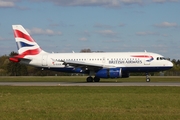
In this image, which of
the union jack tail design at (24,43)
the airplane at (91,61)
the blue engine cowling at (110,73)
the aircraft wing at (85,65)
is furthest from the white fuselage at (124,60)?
the union jack tail design at (24,43)

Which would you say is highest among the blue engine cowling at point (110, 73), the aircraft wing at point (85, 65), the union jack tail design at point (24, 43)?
the union jack tail design at point (24, 43)

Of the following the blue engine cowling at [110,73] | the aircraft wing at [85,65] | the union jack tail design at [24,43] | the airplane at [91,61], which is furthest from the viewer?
the union jack tail design at [24,43]

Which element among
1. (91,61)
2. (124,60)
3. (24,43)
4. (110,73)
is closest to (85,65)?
(91,61)

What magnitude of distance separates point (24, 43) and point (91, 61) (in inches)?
382

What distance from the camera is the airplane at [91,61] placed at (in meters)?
48.3

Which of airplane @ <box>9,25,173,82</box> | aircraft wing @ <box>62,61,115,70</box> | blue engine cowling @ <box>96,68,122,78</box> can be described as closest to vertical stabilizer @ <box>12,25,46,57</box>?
airplane @ <box>9,25,173,82</box>

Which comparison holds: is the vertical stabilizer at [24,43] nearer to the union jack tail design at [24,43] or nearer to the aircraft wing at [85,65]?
the union jack tail design at [24,43]

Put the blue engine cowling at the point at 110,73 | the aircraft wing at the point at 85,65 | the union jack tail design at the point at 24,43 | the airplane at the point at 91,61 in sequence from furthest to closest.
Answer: the union jack tail design at the point at 24,43, the airplane at the point at 91,61, the aircraft wing at the point at 85,65, the blue engine cowling at the point at 110,73

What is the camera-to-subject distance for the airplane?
4834 centimetres
